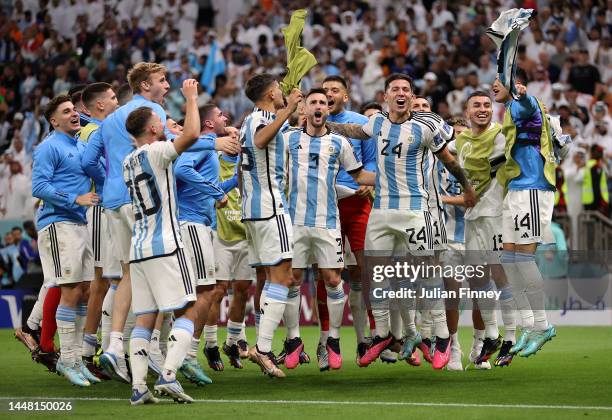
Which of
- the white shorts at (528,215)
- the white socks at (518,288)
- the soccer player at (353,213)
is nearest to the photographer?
the white shorts at (528,215)

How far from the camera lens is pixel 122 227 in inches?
403

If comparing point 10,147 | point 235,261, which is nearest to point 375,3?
point 10,147

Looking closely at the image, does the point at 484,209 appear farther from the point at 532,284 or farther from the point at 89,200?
the point at 89,200

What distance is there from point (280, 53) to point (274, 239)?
1508cm

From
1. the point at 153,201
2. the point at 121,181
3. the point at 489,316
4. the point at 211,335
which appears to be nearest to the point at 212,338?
the point at 211,335

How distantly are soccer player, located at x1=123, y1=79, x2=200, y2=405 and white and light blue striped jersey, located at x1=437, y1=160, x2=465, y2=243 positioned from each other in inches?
175

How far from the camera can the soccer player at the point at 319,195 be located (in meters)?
11.1

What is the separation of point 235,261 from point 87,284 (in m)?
2.17

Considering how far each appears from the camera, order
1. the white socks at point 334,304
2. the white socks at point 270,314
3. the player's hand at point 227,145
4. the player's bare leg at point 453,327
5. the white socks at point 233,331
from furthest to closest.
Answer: the white socks at point 233,331, the player's bare leg at point 453,327, the white socks at point 334,304, the player's hand at point 227,145, the white socks at point 270,314

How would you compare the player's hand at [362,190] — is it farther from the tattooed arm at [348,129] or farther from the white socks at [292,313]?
the white socks at [292,313]

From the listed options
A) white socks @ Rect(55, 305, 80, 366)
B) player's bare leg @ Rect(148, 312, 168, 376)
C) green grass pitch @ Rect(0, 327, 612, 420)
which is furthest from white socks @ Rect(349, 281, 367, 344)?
white socks @ Rect(55, 305, 80, 366)

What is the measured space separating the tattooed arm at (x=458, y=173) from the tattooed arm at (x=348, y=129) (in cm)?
88

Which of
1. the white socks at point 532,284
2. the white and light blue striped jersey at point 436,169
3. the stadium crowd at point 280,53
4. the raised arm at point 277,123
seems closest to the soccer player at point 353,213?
the white and light blue striped jersey at point 436,169

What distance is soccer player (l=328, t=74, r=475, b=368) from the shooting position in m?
11.1
